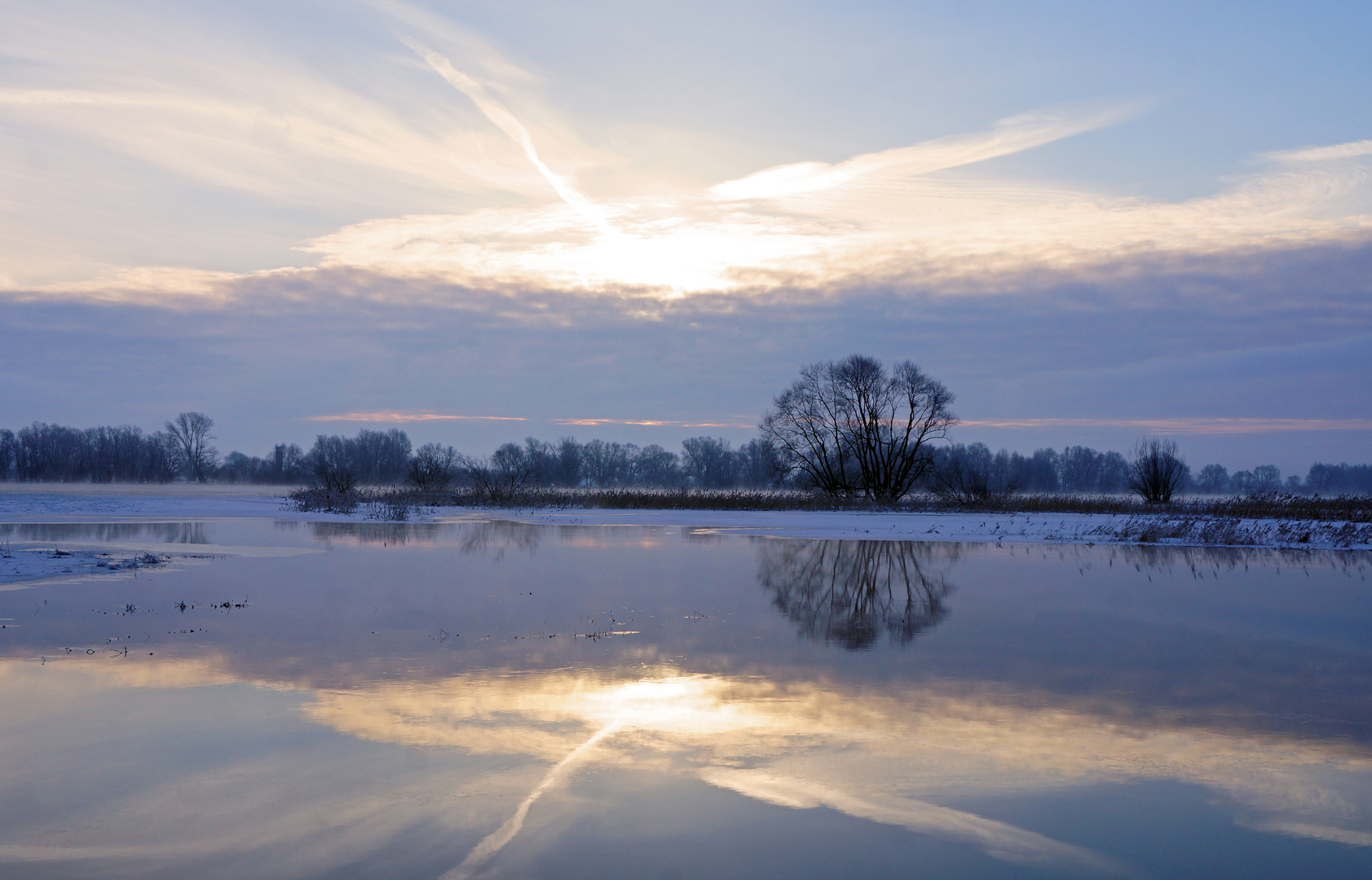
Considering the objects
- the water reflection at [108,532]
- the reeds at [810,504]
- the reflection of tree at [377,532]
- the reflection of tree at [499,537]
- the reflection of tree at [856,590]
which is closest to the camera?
the reflection of tree at [856,590]

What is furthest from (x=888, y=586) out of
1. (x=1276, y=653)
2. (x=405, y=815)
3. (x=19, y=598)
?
(x=19, y=598)

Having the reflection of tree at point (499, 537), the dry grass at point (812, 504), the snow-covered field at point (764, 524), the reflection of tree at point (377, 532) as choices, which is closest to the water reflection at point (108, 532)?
the snow-covered field at point (764, 524)

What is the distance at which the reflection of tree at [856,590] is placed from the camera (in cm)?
1198

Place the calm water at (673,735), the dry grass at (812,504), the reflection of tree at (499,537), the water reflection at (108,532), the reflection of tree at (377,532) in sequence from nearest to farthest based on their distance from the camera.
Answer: the calm water at (673,735) → the reflection of tree at (499,537) → the water reflection at (108,532) → the reflection of tree at (377,532) → the dry grass at (812,504)

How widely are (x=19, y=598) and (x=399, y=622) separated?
6374mm

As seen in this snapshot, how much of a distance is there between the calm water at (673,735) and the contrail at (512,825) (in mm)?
20

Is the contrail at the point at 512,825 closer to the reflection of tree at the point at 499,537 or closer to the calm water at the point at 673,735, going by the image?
the calm water at the point at 673,735

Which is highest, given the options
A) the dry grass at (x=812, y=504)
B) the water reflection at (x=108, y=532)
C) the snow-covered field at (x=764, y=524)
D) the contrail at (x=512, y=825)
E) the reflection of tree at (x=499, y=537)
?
the dry grass at (x=812, y=504)

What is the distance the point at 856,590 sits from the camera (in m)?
16.0

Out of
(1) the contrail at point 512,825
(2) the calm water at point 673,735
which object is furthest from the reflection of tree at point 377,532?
(1) the contrail at point 512,825

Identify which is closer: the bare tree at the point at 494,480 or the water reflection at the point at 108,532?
the water reflection at the point at 108,532

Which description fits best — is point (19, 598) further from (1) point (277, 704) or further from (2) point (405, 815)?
(2) point (405, 815)

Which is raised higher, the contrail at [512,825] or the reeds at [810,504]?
the reeds at [810,504]

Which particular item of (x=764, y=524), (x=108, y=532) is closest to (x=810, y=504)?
(x=764, y=524)
